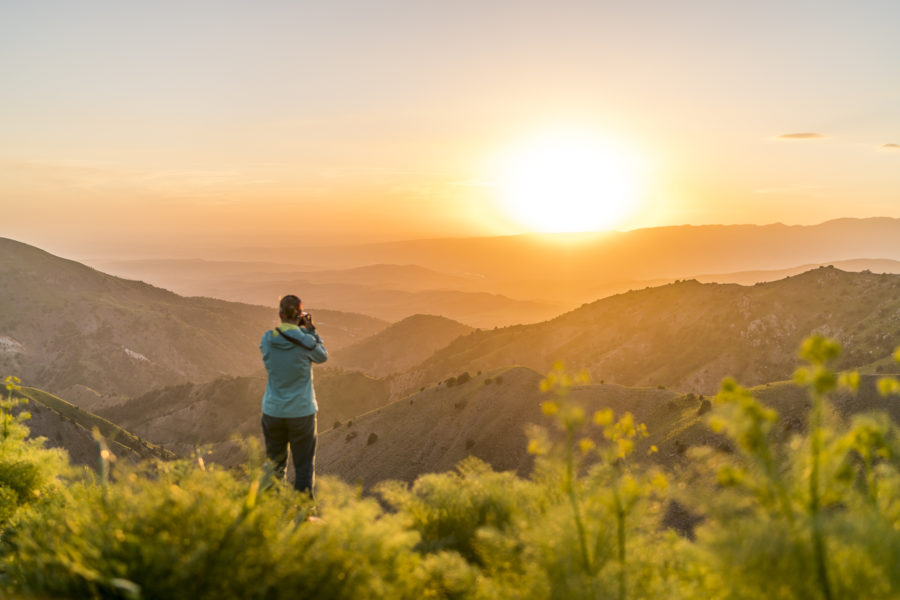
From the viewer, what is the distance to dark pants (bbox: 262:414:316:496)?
7547mm

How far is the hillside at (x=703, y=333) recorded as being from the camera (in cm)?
5869

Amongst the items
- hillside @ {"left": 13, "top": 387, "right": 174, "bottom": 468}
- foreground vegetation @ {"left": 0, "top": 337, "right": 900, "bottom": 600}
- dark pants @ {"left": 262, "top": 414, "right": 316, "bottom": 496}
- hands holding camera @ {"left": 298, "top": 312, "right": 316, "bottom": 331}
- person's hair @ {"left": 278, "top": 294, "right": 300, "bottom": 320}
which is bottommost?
hillside @ {"left": 13, "top": 387, "right": 174, "bottom": 468}

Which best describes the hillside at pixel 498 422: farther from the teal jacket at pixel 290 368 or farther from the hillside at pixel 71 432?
the hillside at pixel 71 432

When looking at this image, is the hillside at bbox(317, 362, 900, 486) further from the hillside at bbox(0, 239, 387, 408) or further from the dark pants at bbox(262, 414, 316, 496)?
the hillside at bbox(0, 239, 387, 408)

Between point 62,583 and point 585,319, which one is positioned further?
point 585,319

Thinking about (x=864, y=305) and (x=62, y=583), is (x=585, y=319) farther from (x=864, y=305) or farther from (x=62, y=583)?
(x=62, y=583)

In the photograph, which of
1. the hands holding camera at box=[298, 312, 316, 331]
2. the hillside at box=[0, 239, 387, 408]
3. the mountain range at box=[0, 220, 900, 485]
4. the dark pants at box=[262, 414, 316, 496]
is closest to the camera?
the dark pants at box=[262, 414, 316, 496]

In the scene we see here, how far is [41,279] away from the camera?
13438 cm

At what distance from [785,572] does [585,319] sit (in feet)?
280

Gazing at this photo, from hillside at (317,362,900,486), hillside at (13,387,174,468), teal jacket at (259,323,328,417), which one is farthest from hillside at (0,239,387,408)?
teal jacket at (259,323,328,417)

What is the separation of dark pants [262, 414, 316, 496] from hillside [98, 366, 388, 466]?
6808 cm

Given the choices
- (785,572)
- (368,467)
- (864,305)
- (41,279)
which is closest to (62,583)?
(785,572)

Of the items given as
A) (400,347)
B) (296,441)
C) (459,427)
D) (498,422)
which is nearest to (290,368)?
(296,441)

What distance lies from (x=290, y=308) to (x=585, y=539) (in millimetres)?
5339
